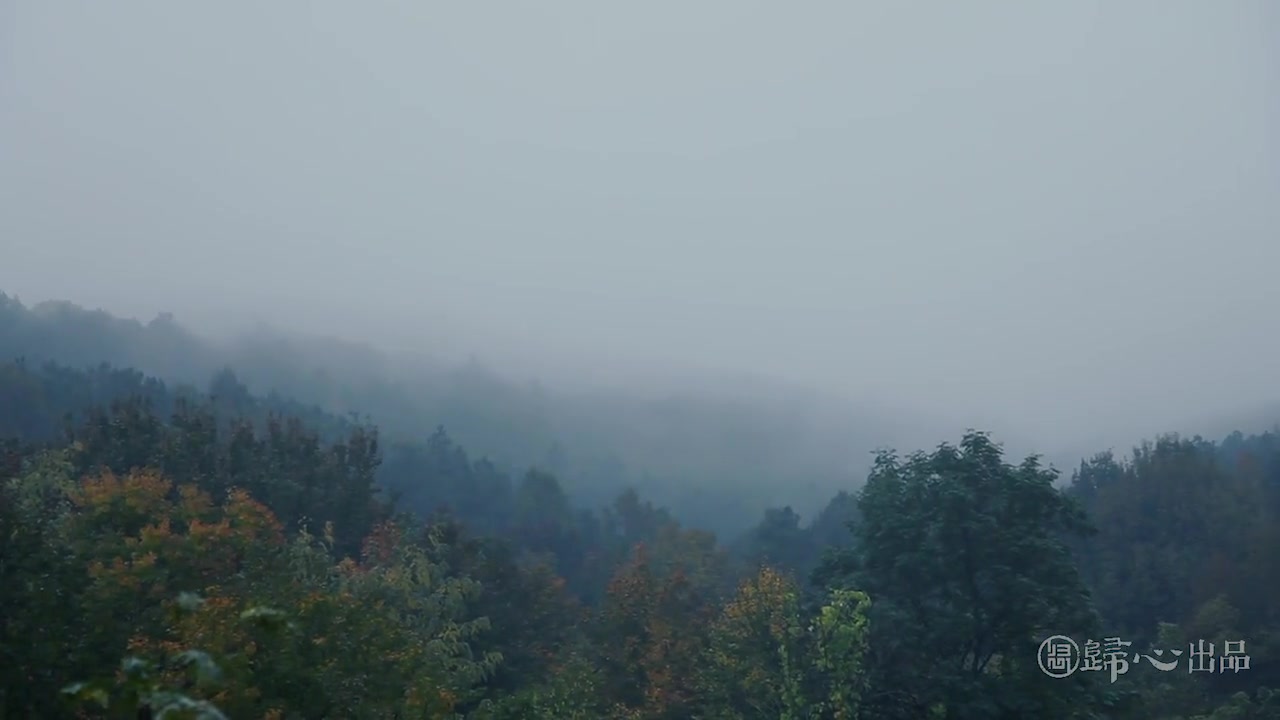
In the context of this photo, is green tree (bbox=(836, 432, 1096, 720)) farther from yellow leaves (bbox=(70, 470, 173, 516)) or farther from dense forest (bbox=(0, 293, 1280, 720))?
yellow leaves (bbox=(70, 470, 173, 516))

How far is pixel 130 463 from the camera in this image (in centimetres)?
4191

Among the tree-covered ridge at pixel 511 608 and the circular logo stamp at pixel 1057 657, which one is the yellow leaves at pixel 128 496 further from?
the circular logo stamp at pixel 1057 657

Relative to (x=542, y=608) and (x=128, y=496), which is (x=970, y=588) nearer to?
(x=128, y=496)

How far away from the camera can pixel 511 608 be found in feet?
145

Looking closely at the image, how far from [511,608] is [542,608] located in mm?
3138

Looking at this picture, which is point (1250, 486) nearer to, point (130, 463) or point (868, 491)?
point (868, 491)

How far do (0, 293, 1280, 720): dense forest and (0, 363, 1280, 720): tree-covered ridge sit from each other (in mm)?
72

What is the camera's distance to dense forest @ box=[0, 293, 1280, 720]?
16.6 m

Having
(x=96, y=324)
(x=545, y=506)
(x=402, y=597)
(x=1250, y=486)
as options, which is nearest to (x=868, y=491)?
(x=402, y=597)

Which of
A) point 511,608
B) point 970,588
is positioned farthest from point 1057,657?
point 511,608

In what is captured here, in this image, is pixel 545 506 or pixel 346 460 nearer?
pixel 346 460

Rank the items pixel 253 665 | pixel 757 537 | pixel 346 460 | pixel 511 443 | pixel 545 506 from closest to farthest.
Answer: pixel 253 665 → pixel 346 460 → pixel 757 537 → pixel 545 506 → pixel 511 443

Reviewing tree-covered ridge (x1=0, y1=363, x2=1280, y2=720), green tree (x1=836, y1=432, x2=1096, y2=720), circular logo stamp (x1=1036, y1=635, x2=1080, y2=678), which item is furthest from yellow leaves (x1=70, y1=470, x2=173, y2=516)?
circular logo stamp (x1=1036, y1=635, x2=1080, y2=678)

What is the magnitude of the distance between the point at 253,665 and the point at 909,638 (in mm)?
16908
